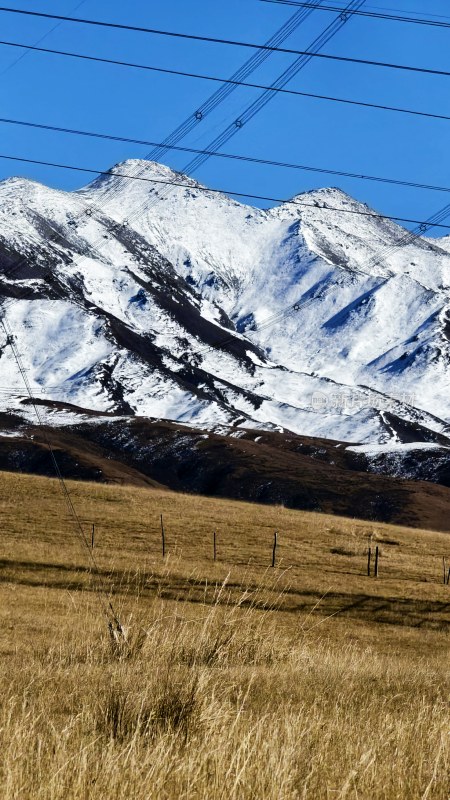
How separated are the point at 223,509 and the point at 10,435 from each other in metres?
104

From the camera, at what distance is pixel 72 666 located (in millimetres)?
12094

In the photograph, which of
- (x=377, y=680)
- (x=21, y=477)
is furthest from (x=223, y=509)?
(x=377, y=680)

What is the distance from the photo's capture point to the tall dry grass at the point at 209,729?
19.3 ft

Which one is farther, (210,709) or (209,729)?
(210,709)

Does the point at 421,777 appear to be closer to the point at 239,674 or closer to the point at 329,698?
the point at 329,698

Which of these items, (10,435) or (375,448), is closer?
(10,435)

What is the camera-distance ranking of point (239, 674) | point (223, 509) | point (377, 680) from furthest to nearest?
point (223, 509), point (377, 680), point (239, 674)

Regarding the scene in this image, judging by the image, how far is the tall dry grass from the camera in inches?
231

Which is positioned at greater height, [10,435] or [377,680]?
[10,435]

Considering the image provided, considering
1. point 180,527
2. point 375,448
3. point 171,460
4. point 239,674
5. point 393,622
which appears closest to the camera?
point 239,674

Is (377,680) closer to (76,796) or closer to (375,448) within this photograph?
(76,796)

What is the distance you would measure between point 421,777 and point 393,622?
31.4 meters

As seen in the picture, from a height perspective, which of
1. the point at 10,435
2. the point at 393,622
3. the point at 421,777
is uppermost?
the point at 10,435

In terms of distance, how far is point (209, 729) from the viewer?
7562 millimetres
